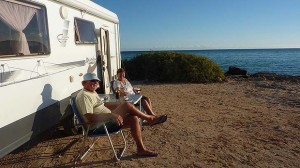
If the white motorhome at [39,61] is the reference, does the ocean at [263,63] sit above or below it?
below

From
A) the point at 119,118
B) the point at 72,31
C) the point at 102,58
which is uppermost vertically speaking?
the point at 72,31

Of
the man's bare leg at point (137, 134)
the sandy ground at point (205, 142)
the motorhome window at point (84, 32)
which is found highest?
the motorhome window at point (84, 32)

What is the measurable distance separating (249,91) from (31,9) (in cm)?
925

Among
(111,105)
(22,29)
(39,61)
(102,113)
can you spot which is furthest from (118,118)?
(22,29)

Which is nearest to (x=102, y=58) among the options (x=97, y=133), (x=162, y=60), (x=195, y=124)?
(x=195, y=124)

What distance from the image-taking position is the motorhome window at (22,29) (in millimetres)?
4059

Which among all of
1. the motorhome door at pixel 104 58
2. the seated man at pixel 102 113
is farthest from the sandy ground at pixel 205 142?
the motorhome door at pixel 104 58

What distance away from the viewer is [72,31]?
19.7ft

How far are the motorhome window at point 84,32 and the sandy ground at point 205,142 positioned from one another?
75.1 inches

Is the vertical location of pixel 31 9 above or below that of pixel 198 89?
above

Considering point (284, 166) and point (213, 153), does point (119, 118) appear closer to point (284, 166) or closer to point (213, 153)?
point (213, 153)

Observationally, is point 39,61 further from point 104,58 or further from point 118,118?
point 104,58

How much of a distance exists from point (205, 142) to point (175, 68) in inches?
399

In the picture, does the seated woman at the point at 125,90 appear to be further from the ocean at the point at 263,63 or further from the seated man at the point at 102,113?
the ocean at the point at 263,63
